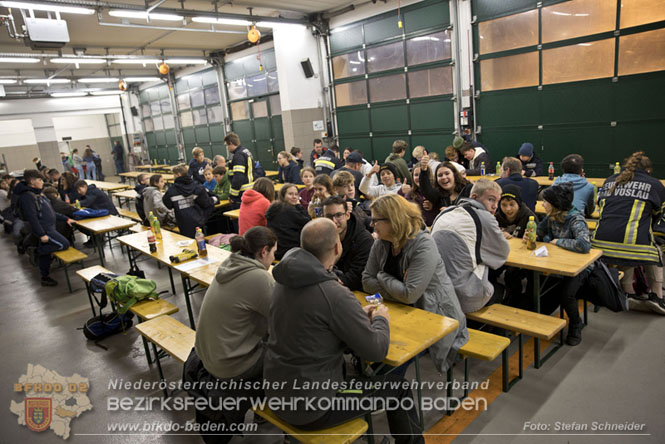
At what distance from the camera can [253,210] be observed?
473 cm

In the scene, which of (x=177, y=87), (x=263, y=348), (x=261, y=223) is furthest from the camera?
(x=177, y=87)

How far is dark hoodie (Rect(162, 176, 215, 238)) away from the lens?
577cm

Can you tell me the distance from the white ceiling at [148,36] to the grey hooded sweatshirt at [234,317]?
7.80 metres

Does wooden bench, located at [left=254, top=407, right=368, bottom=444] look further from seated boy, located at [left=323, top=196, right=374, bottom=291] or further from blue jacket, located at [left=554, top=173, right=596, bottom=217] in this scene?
blue jacket, located at [left=554, top=173, right=596, bottom=217]

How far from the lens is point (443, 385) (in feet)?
10.1

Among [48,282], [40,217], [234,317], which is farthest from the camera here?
[48,282]

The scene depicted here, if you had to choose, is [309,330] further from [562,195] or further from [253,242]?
[562,195]

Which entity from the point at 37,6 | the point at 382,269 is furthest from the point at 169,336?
the point at 37,6

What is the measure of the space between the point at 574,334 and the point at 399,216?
2.01m

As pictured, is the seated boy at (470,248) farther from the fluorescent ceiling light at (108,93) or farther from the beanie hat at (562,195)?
the fluorescent ceiling light at (108,93)

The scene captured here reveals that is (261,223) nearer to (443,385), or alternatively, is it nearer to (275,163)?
(443,385)

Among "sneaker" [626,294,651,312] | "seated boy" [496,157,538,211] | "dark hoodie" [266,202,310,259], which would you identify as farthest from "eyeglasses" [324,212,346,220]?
"sneaker" [626,294,651,312]

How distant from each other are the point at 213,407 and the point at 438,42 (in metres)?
8.14

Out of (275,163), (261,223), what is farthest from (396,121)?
(261,223)
